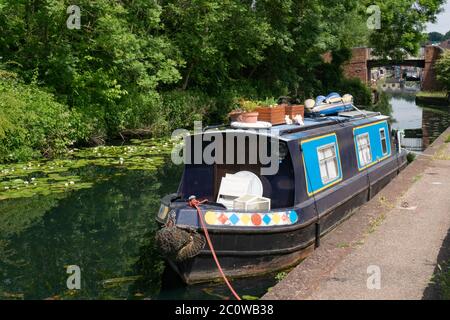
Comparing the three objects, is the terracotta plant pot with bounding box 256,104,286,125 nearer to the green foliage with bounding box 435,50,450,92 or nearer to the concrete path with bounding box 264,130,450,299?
the concrete path with bounding box 264,130,450,299

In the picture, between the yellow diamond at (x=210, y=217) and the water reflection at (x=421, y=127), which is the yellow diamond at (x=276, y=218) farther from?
the water reflection at (x=421, y=127)

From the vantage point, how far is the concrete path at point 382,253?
5.50m

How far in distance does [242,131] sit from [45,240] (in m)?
3.92

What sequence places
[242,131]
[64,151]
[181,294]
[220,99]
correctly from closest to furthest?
[181,294], [242,131], [64,151], [220,99]

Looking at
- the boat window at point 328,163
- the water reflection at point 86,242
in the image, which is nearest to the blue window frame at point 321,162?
the boat window at point 328,163

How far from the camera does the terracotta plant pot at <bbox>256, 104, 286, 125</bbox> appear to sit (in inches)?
343

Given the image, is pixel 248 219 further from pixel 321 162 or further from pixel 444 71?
pixel 444 71

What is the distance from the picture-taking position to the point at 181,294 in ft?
21.8

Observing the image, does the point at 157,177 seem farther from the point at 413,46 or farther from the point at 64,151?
the point at 413,46

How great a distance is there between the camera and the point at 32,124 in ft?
51.0

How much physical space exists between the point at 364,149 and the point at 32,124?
989 cm

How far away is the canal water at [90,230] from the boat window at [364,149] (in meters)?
4.33

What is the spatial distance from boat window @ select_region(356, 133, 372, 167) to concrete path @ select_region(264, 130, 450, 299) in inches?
36.3
